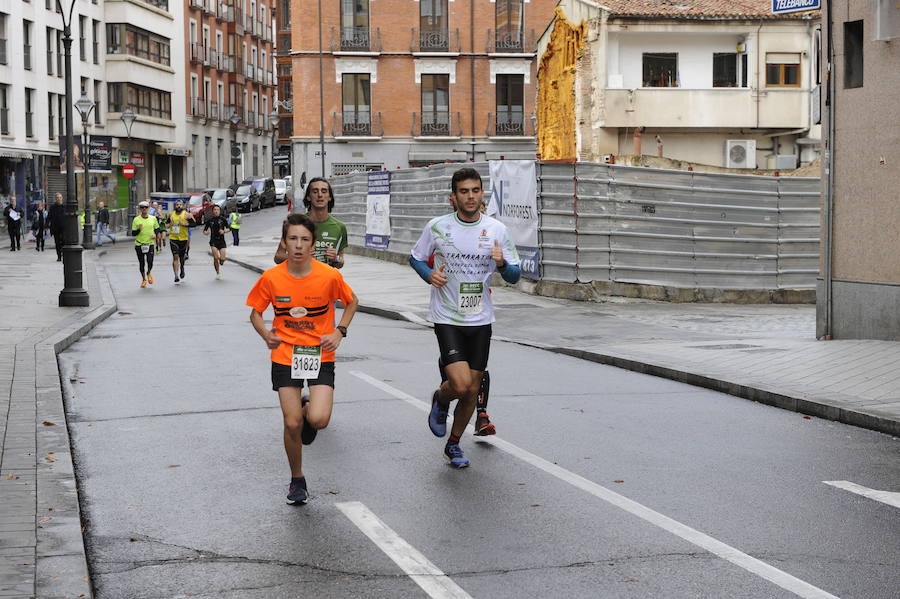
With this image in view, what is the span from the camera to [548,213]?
2153 cm

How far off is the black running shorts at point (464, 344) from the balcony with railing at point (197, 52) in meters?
74.3

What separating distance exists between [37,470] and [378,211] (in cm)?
2746

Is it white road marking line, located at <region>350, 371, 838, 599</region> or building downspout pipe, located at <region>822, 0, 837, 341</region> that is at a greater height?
building downspout pipe, located at <region>822, 0, 837, 341</region>

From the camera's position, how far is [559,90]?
4584 centimetres

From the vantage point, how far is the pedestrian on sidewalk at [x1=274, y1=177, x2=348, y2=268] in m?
10.4

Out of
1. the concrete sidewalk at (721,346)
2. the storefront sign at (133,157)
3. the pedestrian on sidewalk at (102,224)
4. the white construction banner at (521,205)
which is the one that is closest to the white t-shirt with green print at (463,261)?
the concrete sidewalk at (721,346)

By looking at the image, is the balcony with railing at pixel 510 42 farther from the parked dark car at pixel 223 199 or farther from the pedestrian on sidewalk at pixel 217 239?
the pedestrian on sidewalk at pixel 217 239

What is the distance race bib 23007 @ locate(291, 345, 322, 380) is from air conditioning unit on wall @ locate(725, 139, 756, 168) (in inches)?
1538

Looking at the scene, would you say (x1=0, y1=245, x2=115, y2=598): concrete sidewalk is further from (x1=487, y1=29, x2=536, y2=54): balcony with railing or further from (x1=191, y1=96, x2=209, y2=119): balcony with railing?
(x1=191, y1=96, x2=209, y2=119): balcony with railing

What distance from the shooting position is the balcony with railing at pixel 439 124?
64.0 m

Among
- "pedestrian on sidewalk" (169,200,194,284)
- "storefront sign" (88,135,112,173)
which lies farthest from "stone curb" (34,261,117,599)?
"storefront sign" (88,135,112,173)

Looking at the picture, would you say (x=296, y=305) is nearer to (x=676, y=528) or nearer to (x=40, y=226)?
(x=676, y=528)

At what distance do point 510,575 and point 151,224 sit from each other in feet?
72.1

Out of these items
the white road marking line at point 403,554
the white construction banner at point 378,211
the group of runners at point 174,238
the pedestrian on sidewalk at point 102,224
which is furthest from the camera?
the pedestrian on sidewalk at point 102,224
